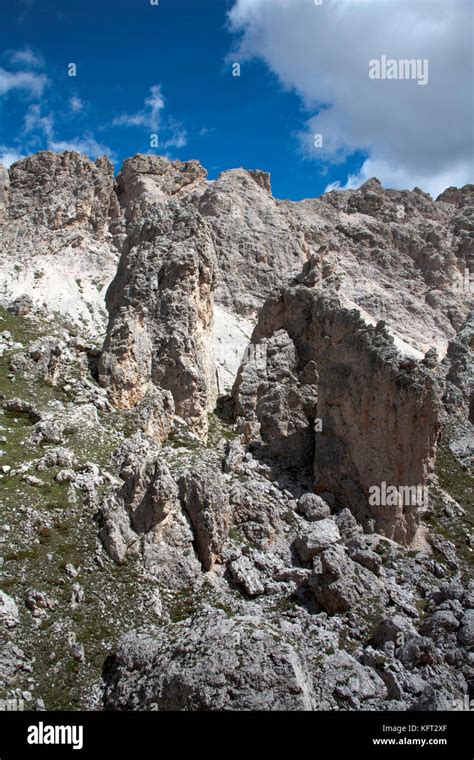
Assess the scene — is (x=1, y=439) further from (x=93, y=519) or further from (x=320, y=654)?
(x=320, y=654)

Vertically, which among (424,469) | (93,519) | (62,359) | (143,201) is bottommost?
(93,519)

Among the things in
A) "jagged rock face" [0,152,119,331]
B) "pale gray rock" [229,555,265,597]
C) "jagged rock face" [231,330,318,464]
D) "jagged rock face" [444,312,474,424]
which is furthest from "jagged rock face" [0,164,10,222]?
"pale gray rock" [229,555,265,597]

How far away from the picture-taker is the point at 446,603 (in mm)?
27188

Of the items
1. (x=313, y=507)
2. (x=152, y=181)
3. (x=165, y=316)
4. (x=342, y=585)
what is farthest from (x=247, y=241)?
(x=342, y=585)

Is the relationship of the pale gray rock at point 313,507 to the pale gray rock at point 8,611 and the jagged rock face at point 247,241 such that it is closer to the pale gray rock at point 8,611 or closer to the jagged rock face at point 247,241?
the pale gray rock at point 8,611

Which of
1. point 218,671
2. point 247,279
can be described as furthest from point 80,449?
point 247,279

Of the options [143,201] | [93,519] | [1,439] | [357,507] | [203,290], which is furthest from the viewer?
[143,201]

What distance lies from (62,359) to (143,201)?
56.3 meters

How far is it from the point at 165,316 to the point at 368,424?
16.7 meters

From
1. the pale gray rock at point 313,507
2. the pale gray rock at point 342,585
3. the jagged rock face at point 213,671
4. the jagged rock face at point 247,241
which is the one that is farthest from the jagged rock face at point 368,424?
the jagged rock face at point 247,241

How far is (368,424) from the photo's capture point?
119 ft

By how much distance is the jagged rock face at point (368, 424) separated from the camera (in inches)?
1378

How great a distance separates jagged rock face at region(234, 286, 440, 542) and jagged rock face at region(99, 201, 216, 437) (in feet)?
18.7

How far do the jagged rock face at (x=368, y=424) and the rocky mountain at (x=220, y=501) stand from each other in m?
0.13
